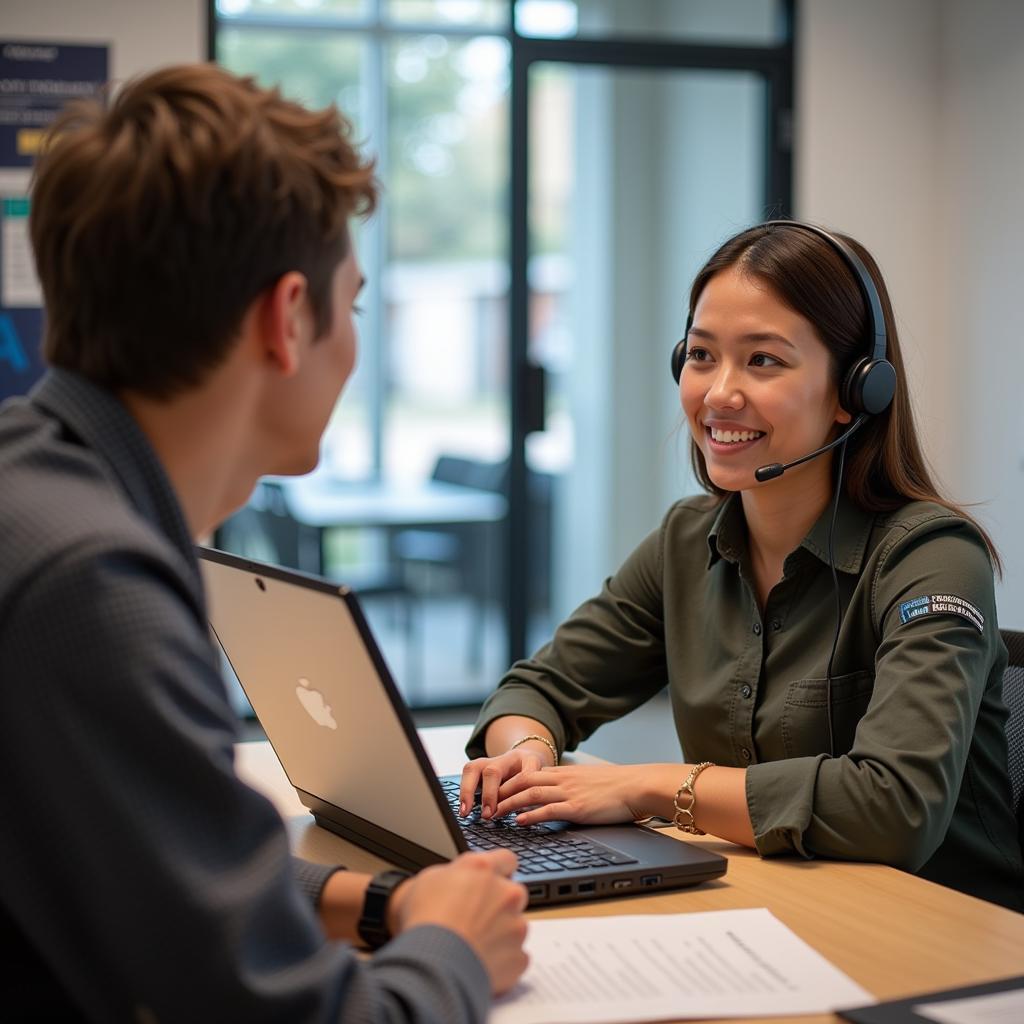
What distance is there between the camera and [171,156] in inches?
32.8

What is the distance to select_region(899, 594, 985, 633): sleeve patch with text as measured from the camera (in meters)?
1.42

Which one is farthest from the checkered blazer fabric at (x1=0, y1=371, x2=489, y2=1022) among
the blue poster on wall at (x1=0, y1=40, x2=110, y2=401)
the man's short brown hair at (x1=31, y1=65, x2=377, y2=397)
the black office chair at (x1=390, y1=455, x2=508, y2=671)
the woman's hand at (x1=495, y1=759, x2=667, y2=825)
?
the black office chair at (x1=390, y1=455, x2=508, y2=671)

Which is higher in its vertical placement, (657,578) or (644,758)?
(657,578)

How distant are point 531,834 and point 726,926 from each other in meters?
0.26

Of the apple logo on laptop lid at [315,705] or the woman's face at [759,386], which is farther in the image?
the woman's face at [759,386]

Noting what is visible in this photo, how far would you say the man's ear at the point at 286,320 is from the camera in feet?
2.89

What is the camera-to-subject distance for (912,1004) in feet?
3.10

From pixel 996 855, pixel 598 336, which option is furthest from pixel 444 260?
pixel 996 855

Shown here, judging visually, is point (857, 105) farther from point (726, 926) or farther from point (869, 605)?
point (726, 926)

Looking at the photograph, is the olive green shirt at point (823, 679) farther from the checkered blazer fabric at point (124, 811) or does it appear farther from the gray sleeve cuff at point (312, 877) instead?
the checkered blazer fabric at point (124, 811)

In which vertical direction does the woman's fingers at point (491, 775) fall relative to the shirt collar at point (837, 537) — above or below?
below

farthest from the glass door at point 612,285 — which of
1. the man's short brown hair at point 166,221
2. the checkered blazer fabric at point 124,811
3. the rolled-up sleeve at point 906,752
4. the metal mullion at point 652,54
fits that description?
the checkered blazer fabric at point 124,811

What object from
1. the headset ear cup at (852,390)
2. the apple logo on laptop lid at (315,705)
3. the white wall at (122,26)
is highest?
the white wall at (122,26)

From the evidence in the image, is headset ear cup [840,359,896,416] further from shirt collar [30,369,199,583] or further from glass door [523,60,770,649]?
glass door [523,60,770,649]
